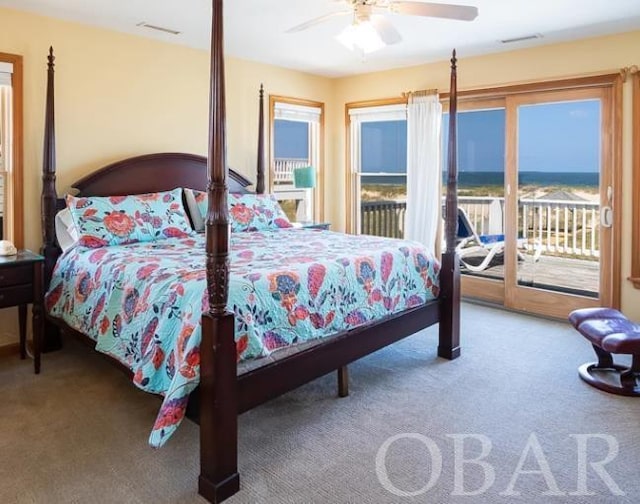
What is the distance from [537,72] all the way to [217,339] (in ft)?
12.9

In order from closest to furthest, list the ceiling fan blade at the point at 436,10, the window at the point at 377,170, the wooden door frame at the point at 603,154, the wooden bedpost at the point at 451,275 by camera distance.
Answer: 1. the ceiling fan blade at the point at 436,10
2. the wooden bedpost at the point at 451,275
3. the wooden door frame at the point at 603,154
4. the window at the point at 377,170

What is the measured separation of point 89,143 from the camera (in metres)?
3.96

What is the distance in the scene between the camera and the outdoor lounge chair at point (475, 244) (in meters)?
5.04

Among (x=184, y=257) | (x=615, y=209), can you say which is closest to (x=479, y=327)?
(x=615, y=209)

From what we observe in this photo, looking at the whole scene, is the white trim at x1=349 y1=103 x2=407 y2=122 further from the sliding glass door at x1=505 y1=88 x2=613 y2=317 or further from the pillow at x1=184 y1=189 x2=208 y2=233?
the pillow at x1=184 y1=189 x2=208 y2=233

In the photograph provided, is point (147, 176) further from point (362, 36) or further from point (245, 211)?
point (362, 36)

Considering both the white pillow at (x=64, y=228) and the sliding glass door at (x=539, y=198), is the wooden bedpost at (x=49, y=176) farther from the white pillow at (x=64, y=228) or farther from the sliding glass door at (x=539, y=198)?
the sliding glass door at (x=539, y=198)

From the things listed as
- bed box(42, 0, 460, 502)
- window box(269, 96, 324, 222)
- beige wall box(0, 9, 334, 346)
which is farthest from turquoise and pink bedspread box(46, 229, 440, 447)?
window box(269, 96, 324, 222)

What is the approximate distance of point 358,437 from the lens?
2498mm

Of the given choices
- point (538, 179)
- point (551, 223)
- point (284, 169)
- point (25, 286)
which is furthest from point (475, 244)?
point (25, 286)

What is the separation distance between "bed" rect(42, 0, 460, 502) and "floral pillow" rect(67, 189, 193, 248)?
179mm

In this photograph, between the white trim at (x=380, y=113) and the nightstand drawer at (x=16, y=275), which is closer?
the nightstand drawer at (x=16, y=275)

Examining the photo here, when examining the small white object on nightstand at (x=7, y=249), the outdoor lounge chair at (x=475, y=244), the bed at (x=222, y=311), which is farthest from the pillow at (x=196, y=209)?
the outdoor lounge chair at (x=475, y=244)

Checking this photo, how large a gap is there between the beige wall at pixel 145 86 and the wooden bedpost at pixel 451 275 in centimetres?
155
